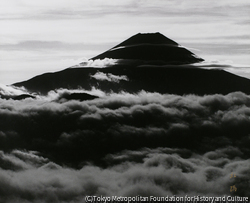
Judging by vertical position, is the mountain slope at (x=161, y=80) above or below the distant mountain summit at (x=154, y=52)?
below

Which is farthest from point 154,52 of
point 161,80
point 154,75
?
point 161,80

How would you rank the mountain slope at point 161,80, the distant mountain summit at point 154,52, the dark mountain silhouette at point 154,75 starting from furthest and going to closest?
the distant mountain summit at point 154,52 < the dark mountain silhouette at point 154,75 < the mountain slope at point 161,80

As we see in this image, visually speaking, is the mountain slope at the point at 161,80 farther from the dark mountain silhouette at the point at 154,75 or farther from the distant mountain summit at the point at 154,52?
the distant mountain summit at the point at 154,52

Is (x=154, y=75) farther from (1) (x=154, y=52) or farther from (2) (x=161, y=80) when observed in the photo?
(1) (x=154, y=52)

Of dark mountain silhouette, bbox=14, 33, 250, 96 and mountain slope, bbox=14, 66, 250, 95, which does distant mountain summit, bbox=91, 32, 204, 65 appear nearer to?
dark mountain silhouette, bbox=14, 33, 250, 96

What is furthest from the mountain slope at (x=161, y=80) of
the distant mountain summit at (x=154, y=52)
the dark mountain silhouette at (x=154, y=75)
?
the distant mountain summit at (x=154, y=52)

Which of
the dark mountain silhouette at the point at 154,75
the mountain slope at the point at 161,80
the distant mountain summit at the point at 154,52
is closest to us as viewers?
the mountain slope at the point at 161,80

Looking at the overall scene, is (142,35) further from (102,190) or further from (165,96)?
(102,190)

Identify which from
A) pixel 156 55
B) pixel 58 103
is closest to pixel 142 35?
pixel 156 55

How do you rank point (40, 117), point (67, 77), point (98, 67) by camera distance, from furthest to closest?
point (98, 67), point (67, 77), point (40, 117)
